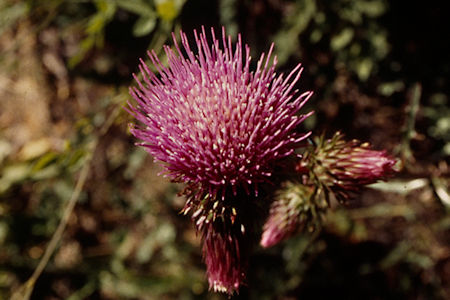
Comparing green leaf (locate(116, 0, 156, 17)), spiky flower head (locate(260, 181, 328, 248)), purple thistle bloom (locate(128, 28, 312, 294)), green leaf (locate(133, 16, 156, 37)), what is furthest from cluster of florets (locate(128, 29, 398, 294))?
green leaf (locate(116, 0, 156, 17))

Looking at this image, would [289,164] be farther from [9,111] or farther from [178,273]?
[9,111]

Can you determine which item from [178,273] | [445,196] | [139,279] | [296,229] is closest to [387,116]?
[445,196]

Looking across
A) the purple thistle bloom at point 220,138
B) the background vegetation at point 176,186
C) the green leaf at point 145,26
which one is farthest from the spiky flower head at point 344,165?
the green leaf at point 145,26

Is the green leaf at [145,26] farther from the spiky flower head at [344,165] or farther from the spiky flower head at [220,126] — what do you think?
the spiky flower head at [344,165]

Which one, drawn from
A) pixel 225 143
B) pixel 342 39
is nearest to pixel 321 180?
pixel 225 143

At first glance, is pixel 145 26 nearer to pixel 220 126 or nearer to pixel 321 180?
pixel 220 126

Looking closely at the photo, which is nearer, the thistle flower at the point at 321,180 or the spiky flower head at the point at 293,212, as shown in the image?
the thistle flower at the point at 321,180
